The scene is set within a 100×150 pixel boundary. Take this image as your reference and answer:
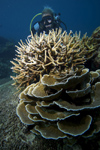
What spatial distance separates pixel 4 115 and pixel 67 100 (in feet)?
4.91

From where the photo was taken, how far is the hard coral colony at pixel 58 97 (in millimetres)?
1254

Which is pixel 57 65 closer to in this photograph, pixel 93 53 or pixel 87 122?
Result: pixel 87 122

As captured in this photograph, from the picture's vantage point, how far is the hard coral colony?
125cm

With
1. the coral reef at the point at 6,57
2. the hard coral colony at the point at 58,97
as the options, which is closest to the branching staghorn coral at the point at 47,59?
the hard coral colony at the point at 58,97

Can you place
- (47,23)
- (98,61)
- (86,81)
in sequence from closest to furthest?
(86,81) → (98,61) → (47,23)

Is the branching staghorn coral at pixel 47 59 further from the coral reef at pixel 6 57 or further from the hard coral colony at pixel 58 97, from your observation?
the coral reef at pixel 6 57

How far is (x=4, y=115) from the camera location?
1.96 meters

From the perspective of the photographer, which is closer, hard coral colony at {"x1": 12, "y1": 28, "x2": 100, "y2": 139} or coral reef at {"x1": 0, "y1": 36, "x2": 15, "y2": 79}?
hard coral colony at {"x1": 12, "y1": 28, "x2": 100, "y2": 139}

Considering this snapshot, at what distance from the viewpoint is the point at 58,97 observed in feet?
4.83

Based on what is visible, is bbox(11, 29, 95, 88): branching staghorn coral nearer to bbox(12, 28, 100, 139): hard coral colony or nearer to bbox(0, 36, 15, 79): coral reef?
bbox(12, 28, 100, 139): hard coral colony

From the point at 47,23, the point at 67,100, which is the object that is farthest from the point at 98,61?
the point at 47,23

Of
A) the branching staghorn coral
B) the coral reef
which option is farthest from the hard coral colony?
the coral reef

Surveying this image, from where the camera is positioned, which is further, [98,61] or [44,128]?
[98,61]

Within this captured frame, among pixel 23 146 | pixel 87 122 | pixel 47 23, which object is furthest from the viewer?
pixel 47 23
